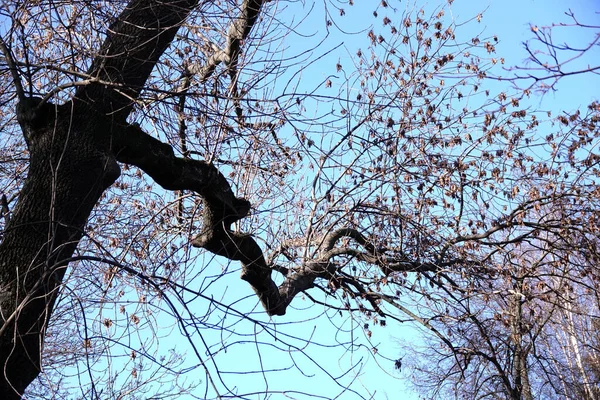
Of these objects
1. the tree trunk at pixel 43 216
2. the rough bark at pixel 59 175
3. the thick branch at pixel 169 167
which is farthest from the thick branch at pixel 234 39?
the tree trunk at pixel 43 216

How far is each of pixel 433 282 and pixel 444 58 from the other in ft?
8.03

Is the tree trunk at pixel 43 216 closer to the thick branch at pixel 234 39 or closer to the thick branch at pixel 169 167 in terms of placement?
the thick branch at pixel 169 167

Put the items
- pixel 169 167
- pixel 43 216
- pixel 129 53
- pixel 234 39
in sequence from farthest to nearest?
pixel 234 39 → pixel 169 167 → pixel 129 53 → pixel 43 216

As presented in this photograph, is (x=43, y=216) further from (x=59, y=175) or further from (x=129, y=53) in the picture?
(x=129, y=53)

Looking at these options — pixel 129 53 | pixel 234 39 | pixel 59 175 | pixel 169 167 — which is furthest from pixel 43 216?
pixel 234 39

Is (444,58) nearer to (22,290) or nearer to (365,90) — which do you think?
(365,90)

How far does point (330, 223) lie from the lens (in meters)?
6.98

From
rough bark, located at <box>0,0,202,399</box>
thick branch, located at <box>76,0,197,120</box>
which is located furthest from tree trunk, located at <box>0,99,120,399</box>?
thick branch, located at <box>76,0,197,120</box>

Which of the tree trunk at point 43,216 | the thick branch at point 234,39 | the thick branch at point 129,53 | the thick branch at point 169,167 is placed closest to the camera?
the tree trunk at point 43,216

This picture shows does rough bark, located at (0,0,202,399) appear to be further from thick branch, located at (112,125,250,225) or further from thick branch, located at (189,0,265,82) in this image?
thick branch, located at (189,0,265,82)

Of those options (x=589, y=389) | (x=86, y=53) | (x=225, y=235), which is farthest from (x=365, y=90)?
(x=589, y=389)

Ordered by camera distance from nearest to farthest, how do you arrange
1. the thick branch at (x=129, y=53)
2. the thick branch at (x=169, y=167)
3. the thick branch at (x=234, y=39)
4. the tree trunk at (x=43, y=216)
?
the tree trunk at (x=43, y=216)
the thick branch at (x=129, y=53)
the thick branch at (x=169, y=167)
the thick branch at (x=234, y=39)

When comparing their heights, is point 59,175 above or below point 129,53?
below

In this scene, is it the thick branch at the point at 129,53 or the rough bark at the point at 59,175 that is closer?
the rough bark at the point at 59,175
